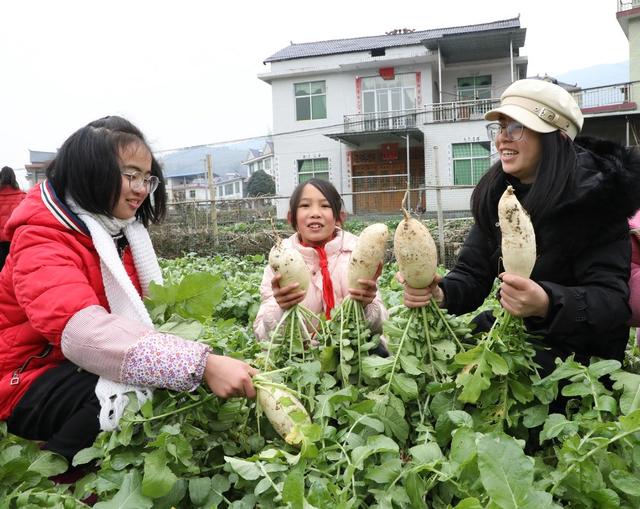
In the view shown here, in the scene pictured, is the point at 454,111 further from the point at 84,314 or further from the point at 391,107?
the point at 84,314

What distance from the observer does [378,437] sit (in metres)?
1.45

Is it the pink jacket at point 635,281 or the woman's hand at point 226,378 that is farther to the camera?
the pink jacket at point 635,281

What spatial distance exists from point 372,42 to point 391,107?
2788 mm

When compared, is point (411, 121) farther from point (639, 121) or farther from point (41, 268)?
point (41, 268)

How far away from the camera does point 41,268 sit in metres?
1.68

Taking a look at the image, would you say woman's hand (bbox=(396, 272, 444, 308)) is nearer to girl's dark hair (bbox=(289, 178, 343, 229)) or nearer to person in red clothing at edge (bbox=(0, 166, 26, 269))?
girl's dark hair (bbox=(289, 178, 343, 229))

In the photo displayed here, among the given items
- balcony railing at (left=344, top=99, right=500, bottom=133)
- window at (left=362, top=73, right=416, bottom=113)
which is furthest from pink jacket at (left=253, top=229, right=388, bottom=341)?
window at (left=362, top=73, right=416, bottom=113)

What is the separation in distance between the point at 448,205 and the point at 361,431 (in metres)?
18.0

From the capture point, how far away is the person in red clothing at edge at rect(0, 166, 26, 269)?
14.6ft

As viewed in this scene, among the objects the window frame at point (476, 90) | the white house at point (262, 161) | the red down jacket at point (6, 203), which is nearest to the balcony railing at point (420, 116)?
the window frame at point (476, 90)

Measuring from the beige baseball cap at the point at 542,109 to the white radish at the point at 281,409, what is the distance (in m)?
1.17

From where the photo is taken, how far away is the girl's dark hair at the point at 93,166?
73.1 inches

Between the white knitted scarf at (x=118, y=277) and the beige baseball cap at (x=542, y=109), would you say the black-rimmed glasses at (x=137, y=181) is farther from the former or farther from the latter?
the beige baseball cap at (x=542, y=109)

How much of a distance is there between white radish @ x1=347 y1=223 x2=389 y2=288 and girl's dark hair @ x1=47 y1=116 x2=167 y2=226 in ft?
2.63
